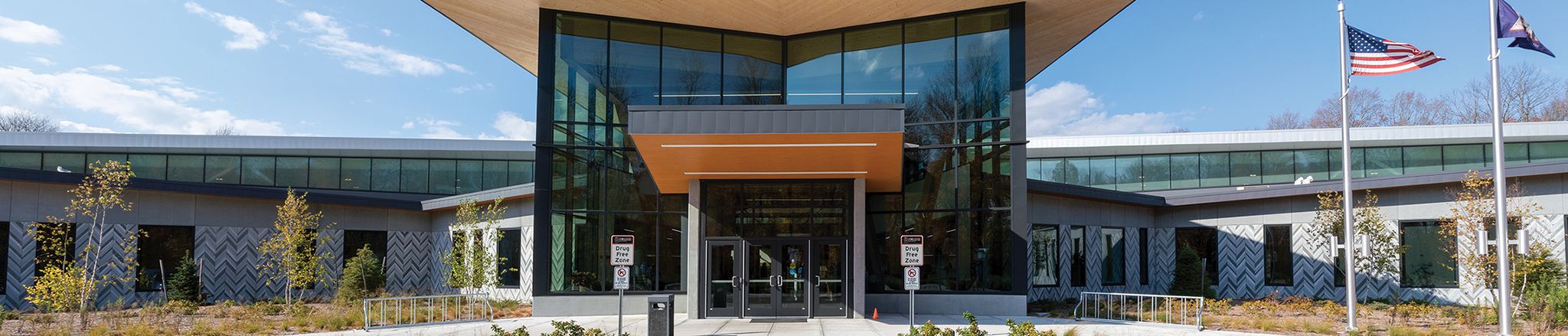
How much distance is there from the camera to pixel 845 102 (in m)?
23.6

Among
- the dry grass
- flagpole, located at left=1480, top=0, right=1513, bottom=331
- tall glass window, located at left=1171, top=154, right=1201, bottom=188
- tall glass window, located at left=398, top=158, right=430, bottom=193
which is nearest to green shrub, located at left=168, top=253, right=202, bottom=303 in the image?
the dry grass

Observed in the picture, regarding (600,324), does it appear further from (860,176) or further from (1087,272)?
(1087,272)

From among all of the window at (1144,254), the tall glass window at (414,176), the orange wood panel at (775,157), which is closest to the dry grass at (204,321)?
the orange wood panel at (775,157)

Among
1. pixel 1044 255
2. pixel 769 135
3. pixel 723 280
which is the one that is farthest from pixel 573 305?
pixel 1044 255

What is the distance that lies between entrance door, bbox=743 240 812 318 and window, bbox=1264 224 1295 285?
1516cm

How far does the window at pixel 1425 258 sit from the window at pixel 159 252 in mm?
32371

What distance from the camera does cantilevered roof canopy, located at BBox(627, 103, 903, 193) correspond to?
1512 cm

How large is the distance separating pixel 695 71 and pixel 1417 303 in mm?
18677

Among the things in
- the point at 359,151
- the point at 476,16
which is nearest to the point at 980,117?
the point at 476,16

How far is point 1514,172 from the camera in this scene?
24.0 meters

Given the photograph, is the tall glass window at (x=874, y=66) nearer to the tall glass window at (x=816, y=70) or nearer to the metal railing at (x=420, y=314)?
the tall glass window at (x=816, y=70)

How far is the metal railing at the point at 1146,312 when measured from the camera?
19609 mm

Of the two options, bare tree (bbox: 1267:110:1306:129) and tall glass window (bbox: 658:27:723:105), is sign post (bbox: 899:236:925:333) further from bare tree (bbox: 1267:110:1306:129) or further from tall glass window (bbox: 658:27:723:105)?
bare tree (bbox: 1267:110:1306:129)

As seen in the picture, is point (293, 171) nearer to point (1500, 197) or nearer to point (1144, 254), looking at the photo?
point (1144, 254)
